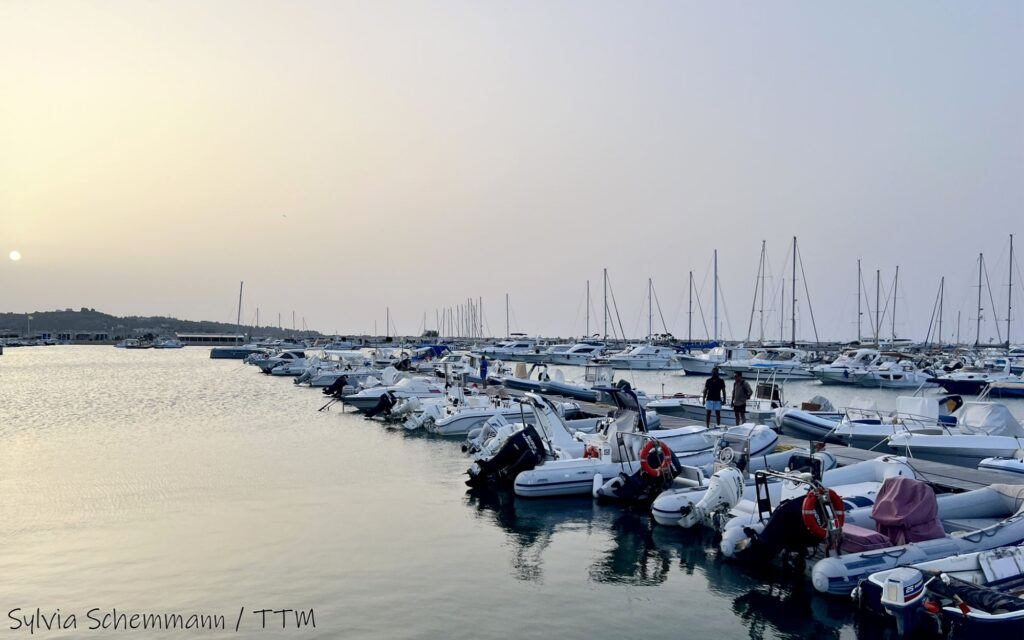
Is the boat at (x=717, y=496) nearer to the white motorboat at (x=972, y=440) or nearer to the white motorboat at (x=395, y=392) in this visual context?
the white motorboat at (x=972, y=440)

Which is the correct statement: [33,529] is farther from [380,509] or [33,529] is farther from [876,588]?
[876,588]

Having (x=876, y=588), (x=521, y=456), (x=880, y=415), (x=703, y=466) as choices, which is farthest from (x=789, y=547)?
(x=880, y=415)

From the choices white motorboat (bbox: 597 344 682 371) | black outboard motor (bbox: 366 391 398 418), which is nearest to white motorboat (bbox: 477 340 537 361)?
white motorboat (bbox: 597 344 682 371)

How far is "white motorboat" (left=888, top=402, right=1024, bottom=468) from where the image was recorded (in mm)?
18562

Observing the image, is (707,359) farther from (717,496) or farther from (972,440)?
(717,496)

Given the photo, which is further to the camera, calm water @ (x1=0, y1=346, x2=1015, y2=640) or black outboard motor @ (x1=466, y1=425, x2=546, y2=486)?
black outboard motor @ (x1=466, y1=425, x2=546, y2=486)

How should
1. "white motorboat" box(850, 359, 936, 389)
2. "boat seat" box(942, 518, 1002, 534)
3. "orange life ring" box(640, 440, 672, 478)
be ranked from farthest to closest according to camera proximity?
"white motorboat" box(850, 359, 936, 389) < "orange life ring" box(640, 440, 672, 478) < "boat seat" box(942, 518, 1002, 534)

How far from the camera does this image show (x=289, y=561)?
1148 centimetres

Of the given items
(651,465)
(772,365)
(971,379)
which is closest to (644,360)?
(772,365)

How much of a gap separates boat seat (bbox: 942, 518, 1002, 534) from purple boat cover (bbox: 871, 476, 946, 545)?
1379 mm

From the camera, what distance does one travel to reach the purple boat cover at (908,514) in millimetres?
9984

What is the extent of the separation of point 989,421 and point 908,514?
12.3 m

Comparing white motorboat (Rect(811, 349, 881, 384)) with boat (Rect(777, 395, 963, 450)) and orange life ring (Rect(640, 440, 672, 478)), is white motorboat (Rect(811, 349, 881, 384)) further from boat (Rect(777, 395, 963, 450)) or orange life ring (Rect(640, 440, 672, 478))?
orange life ring (Rect(640, 440, 672, 478))

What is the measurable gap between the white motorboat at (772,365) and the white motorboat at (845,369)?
1589mm
